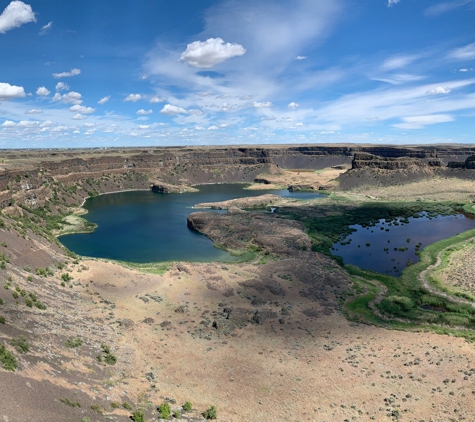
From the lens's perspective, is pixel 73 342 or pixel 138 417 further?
pixel 73 342

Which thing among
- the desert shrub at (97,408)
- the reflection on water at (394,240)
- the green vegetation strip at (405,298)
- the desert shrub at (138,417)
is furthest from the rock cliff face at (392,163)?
the desert shrub at (97,408)

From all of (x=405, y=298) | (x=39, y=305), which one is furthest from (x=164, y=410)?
(x=405, y=298)

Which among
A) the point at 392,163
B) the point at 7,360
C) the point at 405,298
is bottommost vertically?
the point at 405,298

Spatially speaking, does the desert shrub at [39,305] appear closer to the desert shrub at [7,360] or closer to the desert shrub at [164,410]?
the desert shrub at [7,360]

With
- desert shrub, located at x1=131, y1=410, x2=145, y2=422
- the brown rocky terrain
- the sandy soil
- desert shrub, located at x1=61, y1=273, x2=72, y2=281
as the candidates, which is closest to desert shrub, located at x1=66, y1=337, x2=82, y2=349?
the brown rocky terrain

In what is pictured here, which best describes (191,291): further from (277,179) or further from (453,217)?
(277,179)

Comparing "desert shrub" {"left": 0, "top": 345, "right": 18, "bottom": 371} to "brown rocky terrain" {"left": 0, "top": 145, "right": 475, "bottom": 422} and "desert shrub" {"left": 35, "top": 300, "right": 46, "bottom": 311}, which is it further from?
"desert shrub" {"left": 35, "top": 300, "right": 46, "bottom": 311}

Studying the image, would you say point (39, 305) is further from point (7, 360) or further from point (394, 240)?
point (394, 240)
